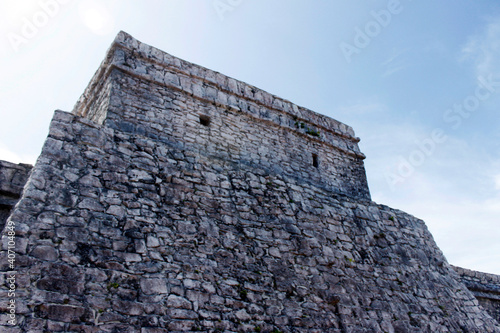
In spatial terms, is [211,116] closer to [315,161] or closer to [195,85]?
[195,85]

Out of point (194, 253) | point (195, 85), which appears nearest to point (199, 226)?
point (194, 253)

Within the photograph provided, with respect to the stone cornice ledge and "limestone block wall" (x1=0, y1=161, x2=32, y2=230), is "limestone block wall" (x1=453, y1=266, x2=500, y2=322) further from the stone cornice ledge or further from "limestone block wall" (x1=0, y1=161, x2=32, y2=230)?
"limestone block wall" (x1=0, y1=161, x2=32, y2=230)

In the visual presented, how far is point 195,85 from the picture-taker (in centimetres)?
787

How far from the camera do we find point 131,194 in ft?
17.8

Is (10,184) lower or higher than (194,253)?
higher

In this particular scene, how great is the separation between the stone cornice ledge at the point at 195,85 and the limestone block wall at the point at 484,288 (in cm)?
518

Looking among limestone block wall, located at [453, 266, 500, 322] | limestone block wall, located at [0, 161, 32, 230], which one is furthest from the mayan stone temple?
limestone block wall, located at [453, 266, 500, 322]

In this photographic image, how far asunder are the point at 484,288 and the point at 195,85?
31.3 ft

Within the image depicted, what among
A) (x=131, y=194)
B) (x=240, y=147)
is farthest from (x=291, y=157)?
(x=131, y=194)

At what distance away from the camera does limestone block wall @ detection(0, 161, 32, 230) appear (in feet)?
16.5

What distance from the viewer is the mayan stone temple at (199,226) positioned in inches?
172

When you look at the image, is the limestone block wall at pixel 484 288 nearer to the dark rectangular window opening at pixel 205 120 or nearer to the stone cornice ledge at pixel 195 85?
the stone cornice ledge at pixel 195 85

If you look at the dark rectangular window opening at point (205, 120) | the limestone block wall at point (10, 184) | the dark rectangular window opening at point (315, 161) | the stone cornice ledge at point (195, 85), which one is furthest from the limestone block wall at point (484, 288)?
the limestone block wall at point (10, 184)

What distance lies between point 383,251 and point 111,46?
6.63 m
